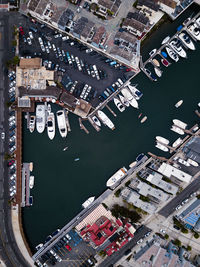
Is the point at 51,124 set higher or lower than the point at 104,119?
lower

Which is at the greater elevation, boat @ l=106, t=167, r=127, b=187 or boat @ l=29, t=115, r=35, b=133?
boat @ l=106, t=167, r=127, b=187

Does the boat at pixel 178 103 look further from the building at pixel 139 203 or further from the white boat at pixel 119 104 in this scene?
the building at pixel 139 203

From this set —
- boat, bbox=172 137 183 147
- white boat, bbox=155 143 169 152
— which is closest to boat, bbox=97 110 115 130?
white boat, bbox=155 143 169 152

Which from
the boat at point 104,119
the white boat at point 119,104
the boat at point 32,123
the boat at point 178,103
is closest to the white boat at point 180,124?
the boat at point 178,103

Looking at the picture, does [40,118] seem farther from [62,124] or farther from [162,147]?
[162,147]

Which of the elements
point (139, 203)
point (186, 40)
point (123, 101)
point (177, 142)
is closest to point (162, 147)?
point (177, 142)

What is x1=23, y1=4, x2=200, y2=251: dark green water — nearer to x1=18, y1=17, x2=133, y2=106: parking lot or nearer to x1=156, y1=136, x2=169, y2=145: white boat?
x1=156, y1=136, x2=169, y2=145: white boat

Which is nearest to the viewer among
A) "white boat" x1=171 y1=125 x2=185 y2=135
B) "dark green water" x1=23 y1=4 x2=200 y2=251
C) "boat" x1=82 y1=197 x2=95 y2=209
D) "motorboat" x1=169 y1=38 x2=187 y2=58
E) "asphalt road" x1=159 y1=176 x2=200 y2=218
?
"asphalt road" x1=159 y1=176 x2=200 y2=218
